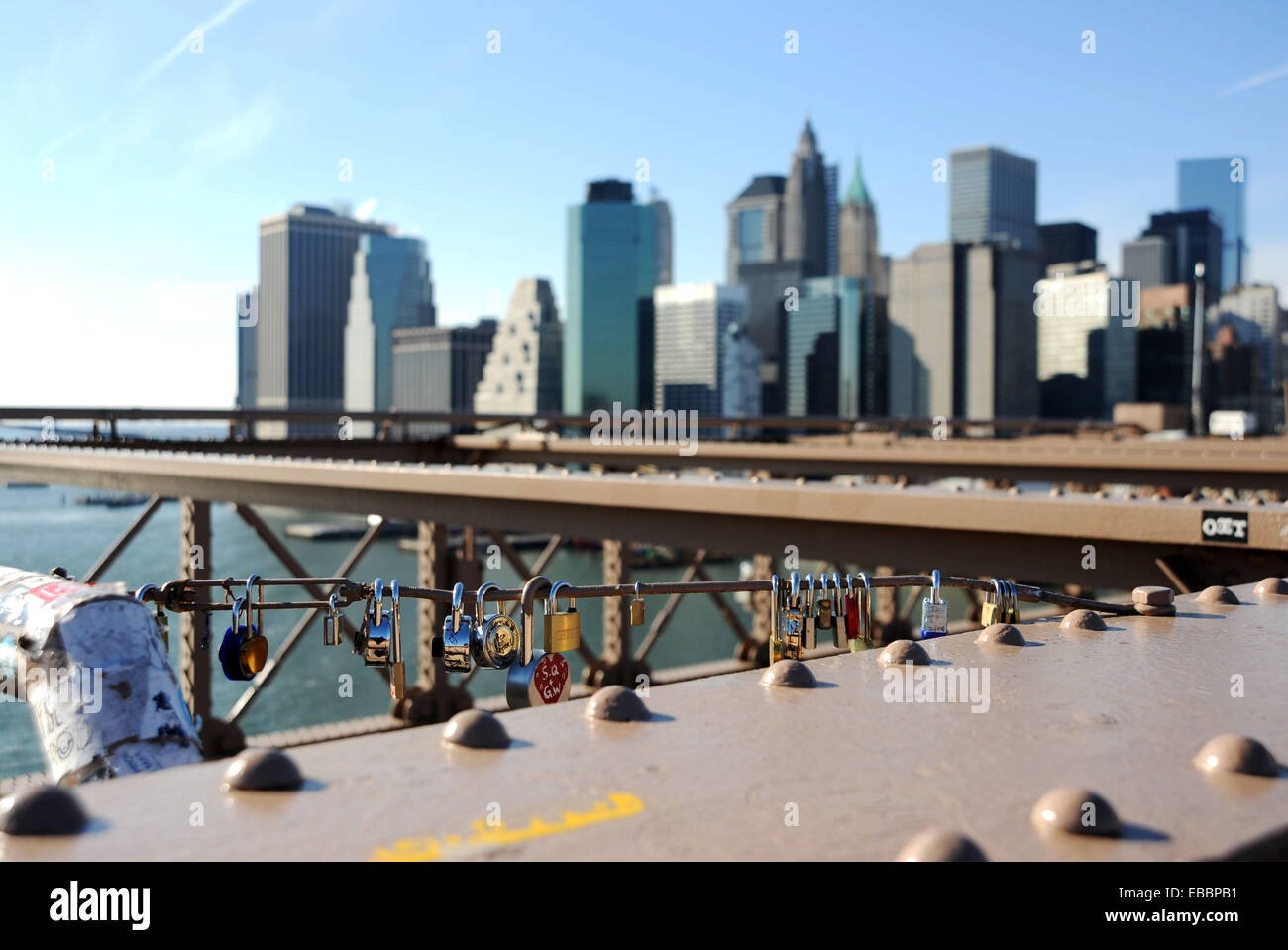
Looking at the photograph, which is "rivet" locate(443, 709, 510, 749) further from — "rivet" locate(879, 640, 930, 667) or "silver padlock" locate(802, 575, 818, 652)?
"silver padlock" locate(802, 575, 818, 652)

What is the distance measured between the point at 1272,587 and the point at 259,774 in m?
4.71

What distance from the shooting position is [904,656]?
3.58m

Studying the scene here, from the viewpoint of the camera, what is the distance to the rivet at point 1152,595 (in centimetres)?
468

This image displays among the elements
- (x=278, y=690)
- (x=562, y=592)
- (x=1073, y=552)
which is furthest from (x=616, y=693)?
(x=278, y=690)

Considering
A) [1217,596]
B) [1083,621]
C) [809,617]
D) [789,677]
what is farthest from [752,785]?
[1217,596]

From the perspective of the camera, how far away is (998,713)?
3.06m

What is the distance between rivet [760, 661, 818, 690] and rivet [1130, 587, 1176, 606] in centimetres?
202

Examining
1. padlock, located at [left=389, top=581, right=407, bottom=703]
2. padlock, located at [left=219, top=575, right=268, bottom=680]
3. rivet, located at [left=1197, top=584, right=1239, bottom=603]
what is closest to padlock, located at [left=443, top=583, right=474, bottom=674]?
padlock, located at [left=389, top=581, right=407, bottom=703]

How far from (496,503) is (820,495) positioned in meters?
3.27

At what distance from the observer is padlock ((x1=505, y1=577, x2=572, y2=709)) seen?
3.46m

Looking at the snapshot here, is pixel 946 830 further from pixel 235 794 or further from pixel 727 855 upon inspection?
pixel 235 794

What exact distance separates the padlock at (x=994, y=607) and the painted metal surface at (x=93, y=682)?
2766 millimetres

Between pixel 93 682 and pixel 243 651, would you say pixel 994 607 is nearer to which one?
pixel 243 651
